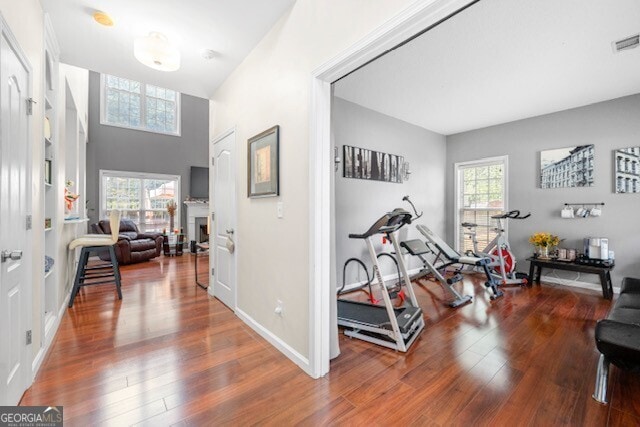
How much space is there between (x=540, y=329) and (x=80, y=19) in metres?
5.08

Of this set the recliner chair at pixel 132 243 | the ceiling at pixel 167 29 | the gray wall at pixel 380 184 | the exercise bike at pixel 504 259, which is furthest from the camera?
the recliner chair at pixel 132 243

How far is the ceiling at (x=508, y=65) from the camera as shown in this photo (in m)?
2.29

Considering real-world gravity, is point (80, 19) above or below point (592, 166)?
above

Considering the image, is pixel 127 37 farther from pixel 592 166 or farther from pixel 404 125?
pixel 592 166

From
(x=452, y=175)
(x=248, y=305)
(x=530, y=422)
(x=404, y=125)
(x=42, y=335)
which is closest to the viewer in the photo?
(x=530, y=422)

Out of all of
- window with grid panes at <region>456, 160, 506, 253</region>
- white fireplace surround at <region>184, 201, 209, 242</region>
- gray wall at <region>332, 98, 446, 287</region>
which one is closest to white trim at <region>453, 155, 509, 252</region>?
window with grid panes at <region>456, 160, 506, 253</region>

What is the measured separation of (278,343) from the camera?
2.31 meters

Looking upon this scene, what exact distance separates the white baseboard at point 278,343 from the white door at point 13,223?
1.54 metres

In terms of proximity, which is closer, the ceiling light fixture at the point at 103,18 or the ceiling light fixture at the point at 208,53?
the ceiling light fixture at the point at 103,18

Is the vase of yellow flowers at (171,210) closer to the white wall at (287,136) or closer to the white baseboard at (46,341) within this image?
the white baseboard at (46,341)

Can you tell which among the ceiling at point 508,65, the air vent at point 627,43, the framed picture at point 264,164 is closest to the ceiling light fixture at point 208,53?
the framed picture at point 264,164

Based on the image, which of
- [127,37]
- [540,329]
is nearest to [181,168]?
[127,37]

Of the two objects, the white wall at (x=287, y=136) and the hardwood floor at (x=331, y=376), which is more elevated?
the white wall at (x=287, y=136)

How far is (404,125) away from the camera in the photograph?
196 inches
